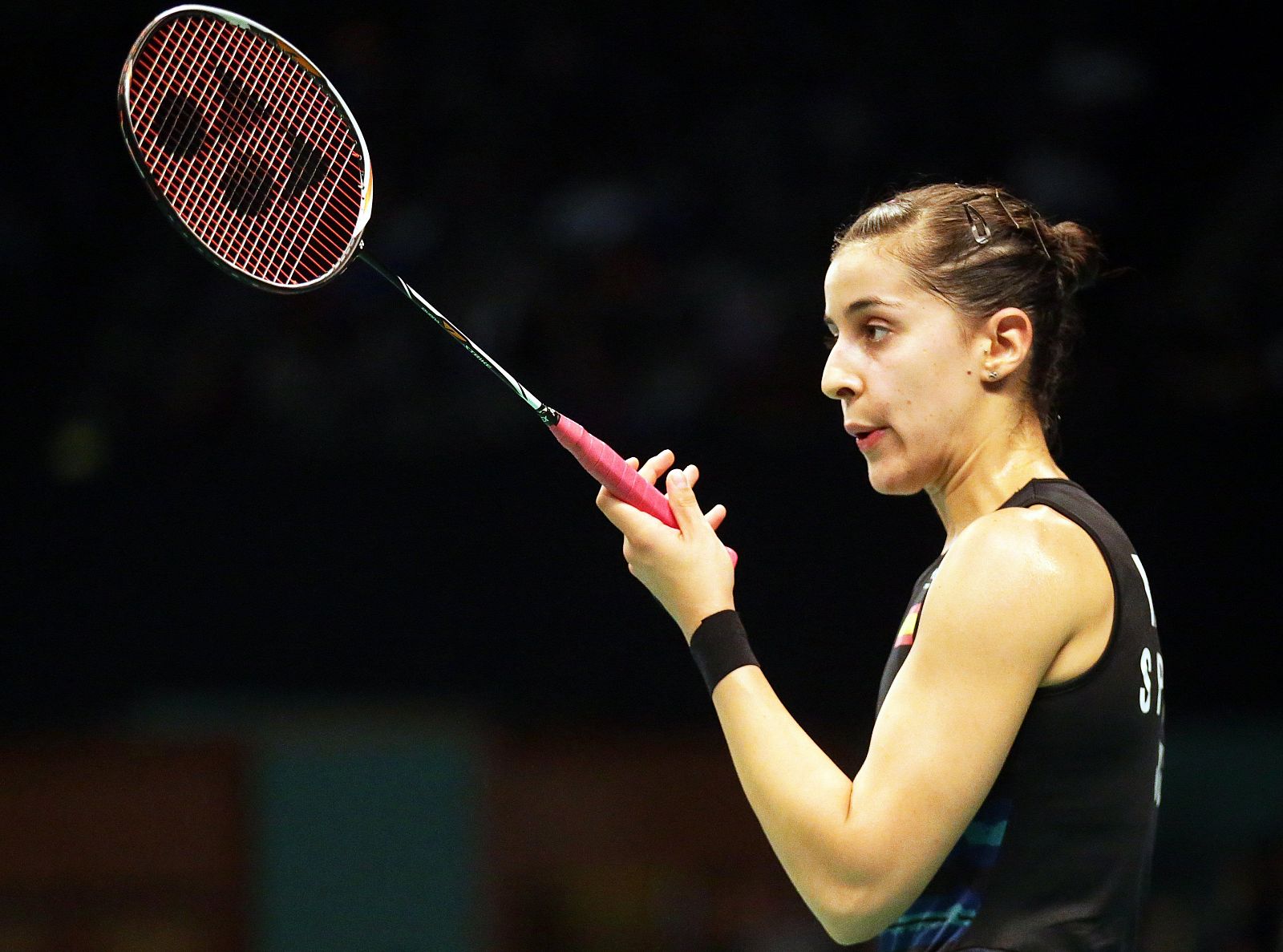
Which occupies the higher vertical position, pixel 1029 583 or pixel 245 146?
pixel 245 146

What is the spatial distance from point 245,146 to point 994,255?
3.40ft

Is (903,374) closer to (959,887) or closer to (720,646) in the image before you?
(720,646)

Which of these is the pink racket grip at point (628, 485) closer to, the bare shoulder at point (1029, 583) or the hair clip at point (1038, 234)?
the bare shoulder at point (1029, 583)

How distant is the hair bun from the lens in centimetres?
191

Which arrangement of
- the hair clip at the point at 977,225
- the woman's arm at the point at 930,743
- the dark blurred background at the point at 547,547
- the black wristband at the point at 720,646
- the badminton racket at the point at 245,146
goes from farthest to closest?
the dark blurred background at the point at 547,547 < the badminton racket at the point at 245,146 < the hair clip at the point at 977,225 < the black wristband at the point at 720,646 < the woman's arm at the point at 930,743

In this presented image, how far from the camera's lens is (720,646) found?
5.68 ft

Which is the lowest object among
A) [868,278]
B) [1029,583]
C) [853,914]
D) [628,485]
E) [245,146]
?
[853,914]

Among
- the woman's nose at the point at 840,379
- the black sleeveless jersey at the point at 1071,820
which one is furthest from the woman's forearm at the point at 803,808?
the woman's nose at the point at 840,379

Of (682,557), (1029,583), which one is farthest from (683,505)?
(1029,583)

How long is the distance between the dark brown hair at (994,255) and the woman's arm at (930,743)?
285 millimetres

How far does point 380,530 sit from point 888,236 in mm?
3300

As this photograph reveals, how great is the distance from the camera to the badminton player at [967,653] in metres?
1.57

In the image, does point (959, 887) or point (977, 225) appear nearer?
point (959, 887)

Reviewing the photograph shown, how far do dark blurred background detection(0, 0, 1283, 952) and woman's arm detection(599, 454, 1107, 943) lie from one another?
2.77 m
